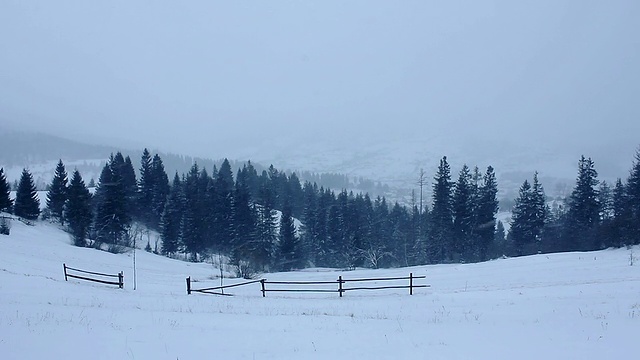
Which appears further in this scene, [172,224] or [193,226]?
[193,226]

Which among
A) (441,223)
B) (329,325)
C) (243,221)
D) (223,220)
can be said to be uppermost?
(223,220)

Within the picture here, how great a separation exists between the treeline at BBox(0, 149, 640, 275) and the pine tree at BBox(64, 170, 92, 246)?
150mm

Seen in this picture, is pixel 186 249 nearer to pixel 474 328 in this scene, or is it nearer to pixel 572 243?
pixel 572 243

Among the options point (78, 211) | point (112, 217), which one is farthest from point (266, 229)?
point (78, 211)


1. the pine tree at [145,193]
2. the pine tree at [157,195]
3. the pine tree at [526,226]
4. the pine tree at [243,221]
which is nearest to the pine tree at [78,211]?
the pine tree at [145,193]

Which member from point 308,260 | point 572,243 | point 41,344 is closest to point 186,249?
point 308,260

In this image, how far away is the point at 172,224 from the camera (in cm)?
6969

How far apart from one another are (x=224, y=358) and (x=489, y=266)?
35710 millimetres

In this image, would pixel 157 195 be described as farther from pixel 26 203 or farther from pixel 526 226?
pixel 526 226

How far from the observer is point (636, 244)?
146 ft

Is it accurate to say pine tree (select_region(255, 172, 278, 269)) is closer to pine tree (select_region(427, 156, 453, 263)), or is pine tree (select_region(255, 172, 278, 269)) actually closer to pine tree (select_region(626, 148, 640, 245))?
pine tree (select_region(427, 156, 453, 263))

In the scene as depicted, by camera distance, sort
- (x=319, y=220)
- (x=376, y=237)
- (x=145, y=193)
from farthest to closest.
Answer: (x=319, y=220) < (x=145, y=193) < (x=376, y=237)

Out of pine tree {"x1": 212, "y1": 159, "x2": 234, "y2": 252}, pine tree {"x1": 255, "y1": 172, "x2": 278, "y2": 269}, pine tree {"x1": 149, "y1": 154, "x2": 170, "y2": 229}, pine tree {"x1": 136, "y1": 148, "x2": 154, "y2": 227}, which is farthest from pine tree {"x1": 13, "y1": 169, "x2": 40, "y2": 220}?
pine tree {"x1": 255, "y1": 172, "x2": 278, "y2": 269}

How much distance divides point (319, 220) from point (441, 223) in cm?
2321
